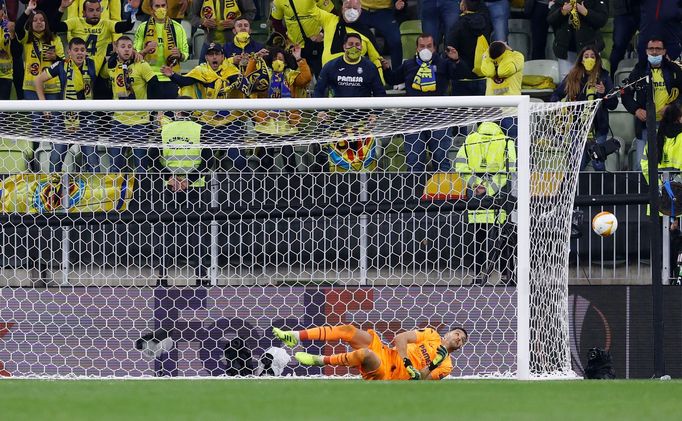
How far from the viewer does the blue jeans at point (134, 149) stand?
10.9 metres

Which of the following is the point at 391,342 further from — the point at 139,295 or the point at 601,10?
the point at 601,10

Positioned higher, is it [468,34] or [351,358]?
[468,34]

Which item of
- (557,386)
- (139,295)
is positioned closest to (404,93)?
Result: (139,295)

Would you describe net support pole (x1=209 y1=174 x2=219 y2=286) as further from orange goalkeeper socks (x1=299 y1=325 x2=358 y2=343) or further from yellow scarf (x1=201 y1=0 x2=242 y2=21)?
yellow scarf (x1=201 y1=0 x2=242 y2=21)

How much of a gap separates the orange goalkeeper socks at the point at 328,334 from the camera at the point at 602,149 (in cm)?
288

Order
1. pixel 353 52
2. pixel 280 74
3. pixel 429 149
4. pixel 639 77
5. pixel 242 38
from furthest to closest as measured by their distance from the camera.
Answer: pixel 242 38 < pixel 280 74 < pixel 353 52 < pixel 639 77 < pixel 429 149

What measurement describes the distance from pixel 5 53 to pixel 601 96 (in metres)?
5.78

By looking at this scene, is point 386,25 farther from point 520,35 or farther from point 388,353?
point 388,353

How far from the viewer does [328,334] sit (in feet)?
32.4

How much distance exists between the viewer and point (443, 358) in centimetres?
971

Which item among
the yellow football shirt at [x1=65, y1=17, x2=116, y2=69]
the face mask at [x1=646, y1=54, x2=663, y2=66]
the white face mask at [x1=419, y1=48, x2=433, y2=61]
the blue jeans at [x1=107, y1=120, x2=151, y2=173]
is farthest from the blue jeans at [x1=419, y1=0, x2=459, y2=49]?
the blue jeans at [x1=107, y1=120, x2=151, y2=173]

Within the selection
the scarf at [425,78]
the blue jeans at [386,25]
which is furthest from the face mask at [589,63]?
the blue jeans at [386,25]

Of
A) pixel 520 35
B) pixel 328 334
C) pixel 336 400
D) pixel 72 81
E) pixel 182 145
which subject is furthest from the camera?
pixel 520 35

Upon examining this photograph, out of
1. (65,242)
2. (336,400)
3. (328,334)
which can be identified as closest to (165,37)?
(65,242)
